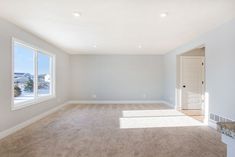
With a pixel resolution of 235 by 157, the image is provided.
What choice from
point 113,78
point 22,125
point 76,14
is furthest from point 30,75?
point 113,78

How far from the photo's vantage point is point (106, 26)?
4.04 m

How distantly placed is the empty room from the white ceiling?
2 centimetres

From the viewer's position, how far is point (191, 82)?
21.9ft

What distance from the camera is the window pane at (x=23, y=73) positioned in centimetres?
416

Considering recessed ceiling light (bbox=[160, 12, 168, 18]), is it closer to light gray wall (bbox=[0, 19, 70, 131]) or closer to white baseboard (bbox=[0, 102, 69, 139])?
light gray wall (bbox=[0, 19, 70, 131])

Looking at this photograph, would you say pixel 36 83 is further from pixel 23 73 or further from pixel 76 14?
pixel 76 14

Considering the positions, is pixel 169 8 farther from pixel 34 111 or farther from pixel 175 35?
pixel 34 111

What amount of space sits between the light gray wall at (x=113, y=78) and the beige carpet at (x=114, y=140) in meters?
3.70

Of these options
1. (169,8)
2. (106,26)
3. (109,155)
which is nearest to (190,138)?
(109,155)

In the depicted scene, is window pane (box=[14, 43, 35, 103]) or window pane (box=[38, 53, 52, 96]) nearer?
window pane (box=[14, 43, 35, 103])

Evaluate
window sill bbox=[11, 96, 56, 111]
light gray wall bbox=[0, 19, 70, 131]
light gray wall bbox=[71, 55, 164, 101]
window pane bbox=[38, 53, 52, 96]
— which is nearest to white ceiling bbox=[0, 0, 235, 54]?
light gray wall bbox=[0, 19, 70, 131]

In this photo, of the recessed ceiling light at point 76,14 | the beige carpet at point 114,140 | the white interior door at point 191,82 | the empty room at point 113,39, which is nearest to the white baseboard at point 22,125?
the empty room at point 113,39

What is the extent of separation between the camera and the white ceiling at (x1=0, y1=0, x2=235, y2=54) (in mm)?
2832

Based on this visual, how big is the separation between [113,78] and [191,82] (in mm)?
3523
